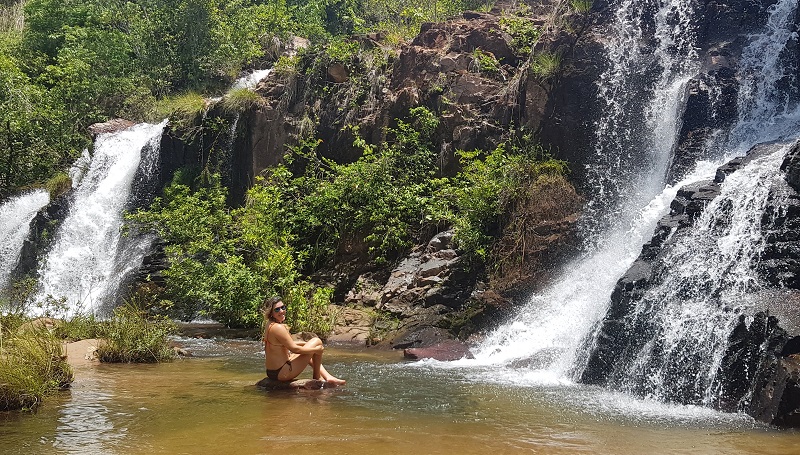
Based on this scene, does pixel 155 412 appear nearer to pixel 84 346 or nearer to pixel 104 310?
pixel 84 346

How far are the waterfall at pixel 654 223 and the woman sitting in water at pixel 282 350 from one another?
10.4 feet

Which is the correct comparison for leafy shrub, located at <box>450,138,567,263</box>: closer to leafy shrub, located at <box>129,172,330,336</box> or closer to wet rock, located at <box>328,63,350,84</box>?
leafy shrub, located at <box>129,172,330,336</box>

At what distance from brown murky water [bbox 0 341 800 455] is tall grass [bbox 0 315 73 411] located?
0.15 m

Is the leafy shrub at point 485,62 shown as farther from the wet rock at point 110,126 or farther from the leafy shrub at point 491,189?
the wet rock at point 110,126

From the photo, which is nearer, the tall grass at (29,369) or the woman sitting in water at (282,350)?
the tall grass at (29,369)

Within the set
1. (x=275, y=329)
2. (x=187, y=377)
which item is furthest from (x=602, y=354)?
(x=187, y=377)

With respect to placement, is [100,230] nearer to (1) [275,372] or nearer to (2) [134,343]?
(2) [134,343]

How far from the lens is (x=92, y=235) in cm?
2097

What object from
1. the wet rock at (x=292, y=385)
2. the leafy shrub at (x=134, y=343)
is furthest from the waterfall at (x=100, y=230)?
the wet rock at (x=292, y=385)

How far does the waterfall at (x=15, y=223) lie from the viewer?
21.2 metres

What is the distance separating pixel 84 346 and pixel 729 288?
9.49 metres

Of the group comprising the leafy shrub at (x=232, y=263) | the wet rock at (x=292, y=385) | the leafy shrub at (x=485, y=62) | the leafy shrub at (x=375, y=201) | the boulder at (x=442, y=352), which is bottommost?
the wet rock at (x=292, y=385)

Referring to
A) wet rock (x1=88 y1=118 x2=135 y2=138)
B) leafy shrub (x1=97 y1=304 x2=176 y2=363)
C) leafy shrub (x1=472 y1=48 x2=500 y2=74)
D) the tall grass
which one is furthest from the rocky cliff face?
the tall grass

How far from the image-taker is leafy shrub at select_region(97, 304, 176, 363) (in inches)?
399
